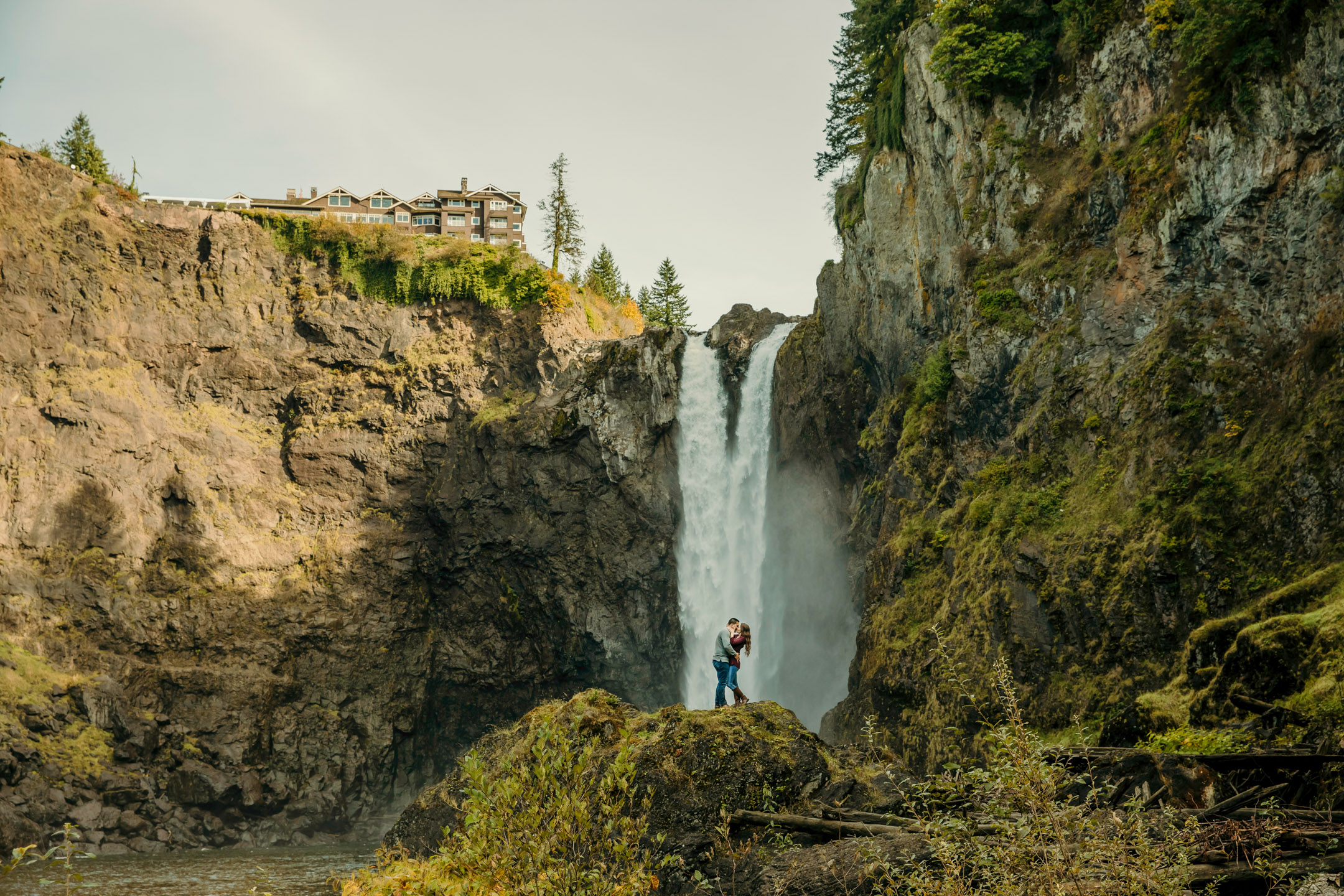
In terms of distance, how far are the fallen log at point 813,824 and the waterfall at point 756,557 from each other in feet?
81.2

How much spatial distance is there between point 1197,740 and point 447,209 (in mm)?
77277

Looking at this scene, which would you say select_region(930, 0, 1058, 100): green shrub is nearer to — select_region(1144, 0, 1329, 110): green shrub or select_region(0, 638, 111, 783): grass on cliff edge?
select_region(1144, 0, 1329, 110): green shrub

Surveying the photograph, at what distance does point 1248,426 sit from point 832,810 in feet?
44.3

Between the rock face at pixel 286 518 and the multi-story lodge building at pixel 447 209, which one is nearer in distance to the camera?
the rock face at pixel 286 518

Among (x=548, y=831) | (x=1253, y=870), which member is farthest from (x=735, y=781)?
(x=1253, y=870)

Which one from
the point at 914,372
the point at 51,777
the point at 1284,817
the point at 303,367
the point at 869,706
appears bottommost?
the point at 51,777

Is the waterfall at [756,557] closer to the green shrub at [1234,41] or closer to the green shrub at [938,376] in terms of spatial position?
the green shrub at [938,376]

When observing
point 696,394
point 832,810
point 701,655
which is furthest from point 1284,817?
point 696,394

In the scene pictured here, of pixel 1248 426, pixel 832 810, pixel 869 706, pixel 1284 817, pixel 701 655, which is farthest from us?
pixel 701 655

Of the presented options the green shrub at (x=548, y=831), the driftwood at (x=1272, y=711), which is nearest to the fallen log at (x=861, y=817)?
the green shrub at (x=548, y=831)

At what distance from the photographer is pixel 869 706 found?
25.0 metres

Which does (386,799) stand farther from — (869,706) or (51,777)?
(869,706)

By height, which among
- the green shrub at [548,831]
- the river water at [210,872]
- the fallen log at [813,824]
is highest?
the green shrub at [548,831]

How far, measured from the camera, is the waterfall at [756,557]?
35031 mm
